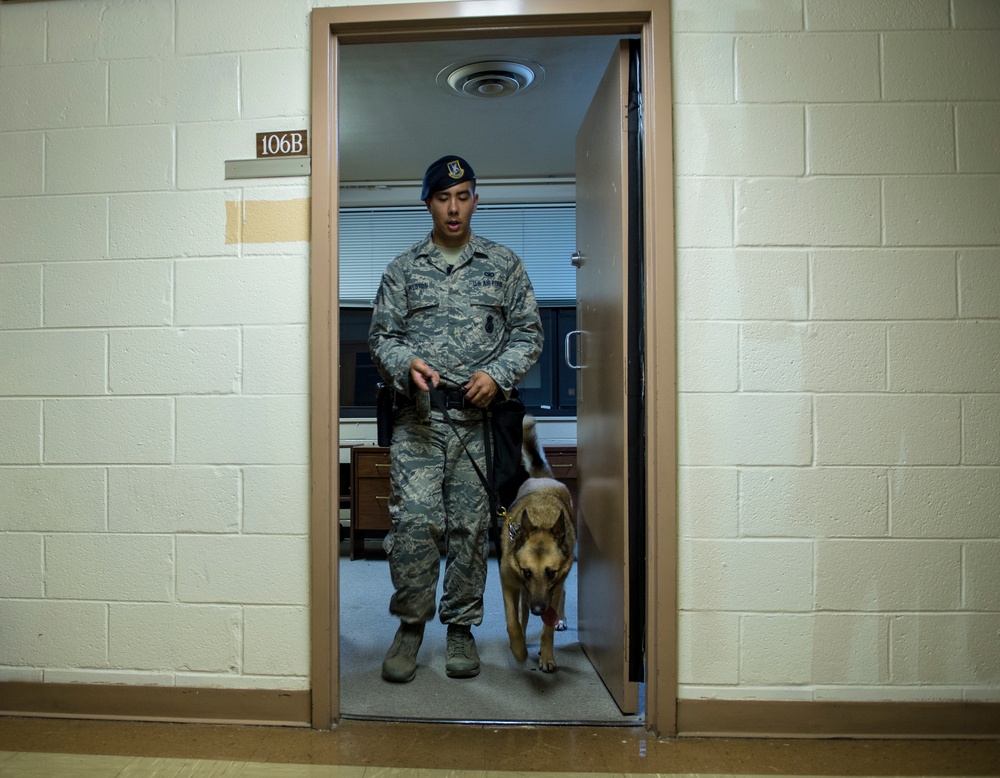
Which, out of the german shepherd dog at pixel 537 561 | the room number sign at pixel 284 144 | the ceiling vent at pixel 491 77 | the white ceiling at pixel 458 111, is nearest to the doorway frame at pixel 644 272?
the room number sign at pixel 284 144

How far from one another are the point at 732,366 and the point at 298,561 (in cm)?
136

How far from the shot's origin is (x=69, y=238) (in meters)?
2.05

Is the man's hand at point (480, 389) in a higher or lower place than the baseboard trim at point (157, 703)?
higher

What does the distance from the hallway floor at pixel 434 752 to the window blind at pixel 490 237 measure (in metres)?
3.48

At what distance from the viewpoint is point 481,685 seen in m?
2.32

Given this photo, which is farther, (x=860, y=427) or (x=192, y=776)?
(x=860, y=427)

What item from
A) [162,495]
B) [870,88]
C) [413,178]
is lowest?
[162,495]

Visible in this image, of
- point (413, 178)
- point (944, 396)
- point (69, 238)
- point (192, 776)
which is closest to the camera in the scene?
point (192, 776)

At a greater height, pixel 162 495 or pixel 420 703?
pixel 162 495

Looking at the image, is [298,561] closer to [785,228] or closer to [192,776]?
[192,776]

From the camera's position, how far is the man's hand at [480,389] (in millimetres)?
2314

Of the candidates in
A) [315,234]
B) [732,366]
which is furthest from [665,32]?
[315,234]

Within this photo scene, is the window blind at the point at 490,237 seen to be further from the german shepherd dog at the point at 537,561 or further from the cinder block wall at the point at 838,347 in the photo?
the cinder block wall at the point at 838,347

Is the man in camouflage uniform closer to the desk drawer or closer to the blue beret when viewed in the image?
the blue beret
